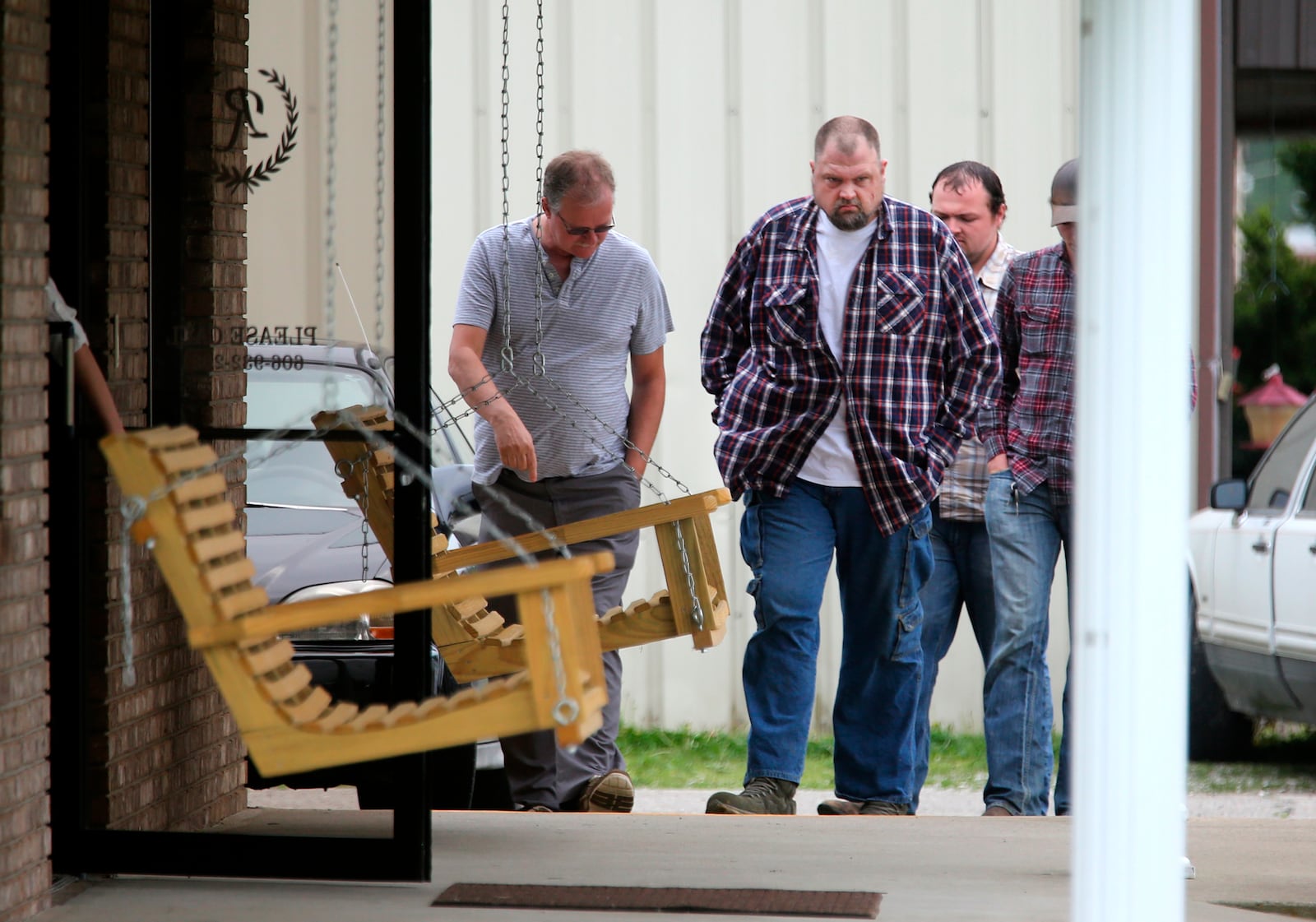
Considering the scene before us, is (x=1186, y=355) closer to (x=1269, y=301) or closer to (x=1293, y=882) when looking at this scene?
Answer: (x=1293, y=882)

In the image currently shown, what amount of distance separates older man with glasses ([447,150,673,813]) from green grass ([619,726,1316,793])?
65.4 inches

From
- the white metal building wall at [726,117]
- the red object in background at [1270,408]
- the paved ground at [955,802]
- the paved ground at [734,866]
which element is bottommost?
the paved ground at [955,802]

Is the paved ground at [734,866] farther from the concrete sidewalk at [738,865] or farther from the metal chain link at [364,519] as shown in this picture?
the metal chain link at [364,519]

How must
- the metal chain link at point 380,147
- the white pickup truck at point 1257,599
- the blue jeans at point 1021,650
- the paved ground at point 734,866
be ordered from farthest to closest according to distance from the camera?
the white pickup truck at point 1257,599 < the blue jeans at point 1021,650 < the metal chain link at point 380,147 < the paved ground at point 734,866

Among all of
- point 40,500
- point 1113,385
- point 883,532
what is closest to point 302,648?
point 40,500

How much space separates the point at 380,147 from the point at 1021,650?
7.76 ft

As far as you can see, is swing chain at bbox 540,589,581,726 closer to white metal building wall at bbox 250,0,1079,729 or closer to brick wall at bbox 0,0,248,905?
brick wall at bbox 0,0,248,905

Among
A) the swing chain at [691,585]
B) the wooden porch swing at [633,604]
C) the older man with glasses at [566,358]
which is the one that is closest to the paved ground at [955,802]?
the older man with glasses at [566,358]

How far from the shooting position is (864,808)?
197 inches

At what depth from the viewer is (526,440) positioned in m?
5.04

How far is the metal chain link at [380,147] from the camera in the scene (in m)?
4.03

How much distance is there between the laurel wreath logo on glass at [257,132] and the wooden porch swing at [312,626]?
52.5 inches

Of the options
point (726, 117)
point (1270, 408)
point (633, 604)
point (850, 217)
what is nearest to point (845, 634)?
point (633, 604)

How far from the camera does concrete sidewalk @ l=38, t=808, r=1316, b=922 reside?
3.83 m
